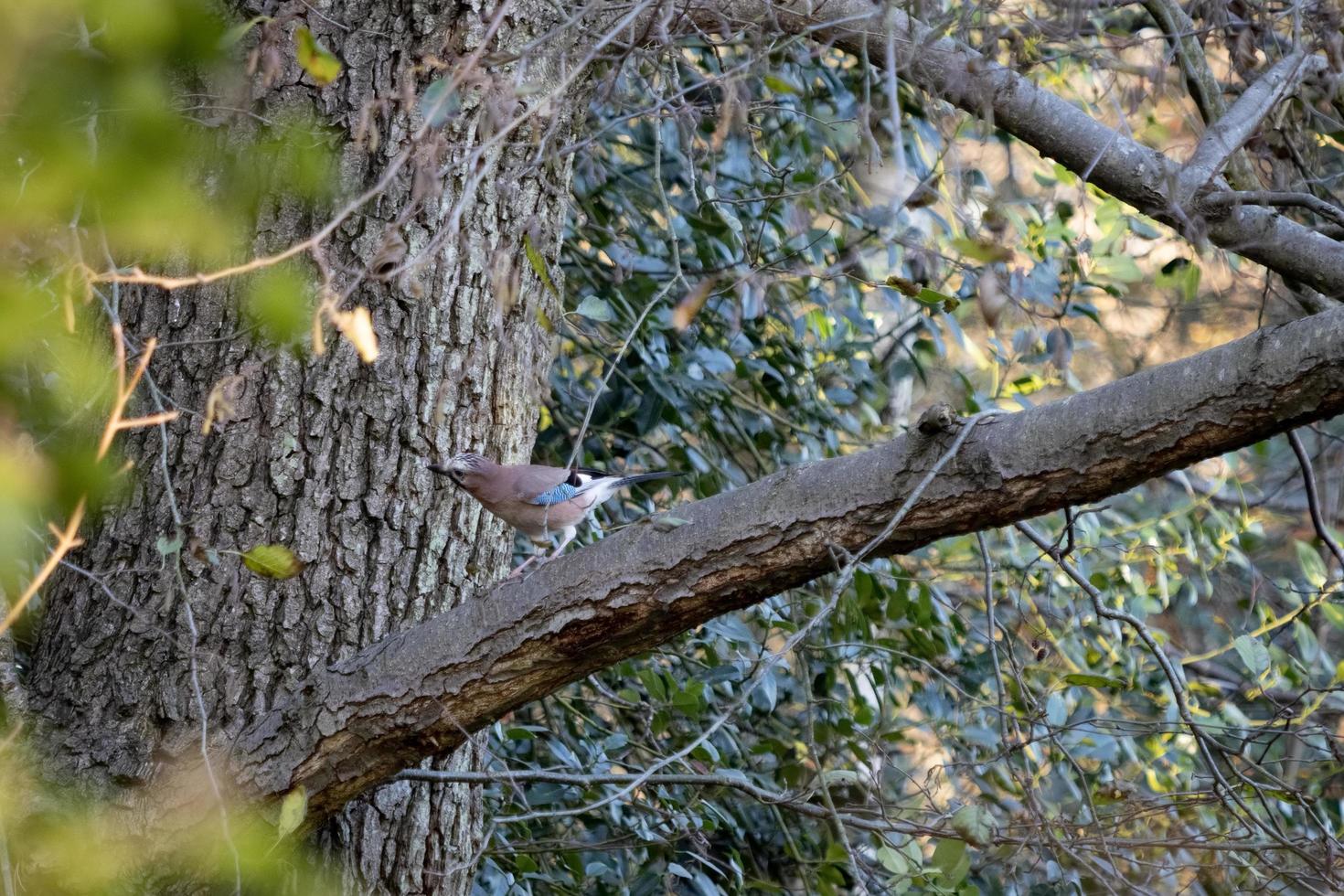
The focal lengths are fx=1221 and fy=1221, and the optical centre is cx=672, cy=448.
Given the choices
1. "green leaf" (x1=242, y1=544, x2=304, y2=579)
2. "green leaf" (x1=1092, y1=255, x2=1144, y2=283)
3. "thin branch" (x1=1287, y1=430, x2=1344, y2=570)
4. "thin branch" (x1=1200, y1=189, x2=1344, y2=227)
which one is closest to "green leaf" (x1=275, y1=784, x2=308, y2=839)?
"green leaf" (x1=242, y1=544, x2=304, y2=579)

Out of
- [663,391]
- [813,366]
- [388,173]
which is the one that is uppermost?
[813,366]

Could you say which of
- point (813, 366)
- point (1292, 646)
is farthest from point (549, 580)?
point (1292, 646)

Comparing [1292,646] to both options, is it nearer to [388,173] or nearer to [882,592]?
[882,592]

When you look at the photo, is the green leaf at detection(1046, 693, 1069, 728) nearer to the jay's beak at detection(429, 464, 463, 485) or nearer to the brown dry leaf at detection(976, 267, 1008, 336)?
the jay's beak at detection(429, 464, 463, 485)

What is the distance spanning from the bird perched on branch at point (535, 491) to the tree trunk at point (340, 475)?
54 millimetres

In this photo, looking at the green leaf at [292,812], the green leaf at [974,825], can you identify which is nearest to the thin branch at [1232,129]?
the green leaf at [974,825]

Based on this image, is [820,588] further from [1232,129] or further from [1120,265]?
[1232,129]

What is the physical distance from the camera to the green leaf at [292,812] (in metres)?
2.37

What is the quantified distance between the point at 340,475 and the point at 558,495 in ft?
2.67

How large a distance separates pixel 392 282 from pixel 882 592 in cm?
201

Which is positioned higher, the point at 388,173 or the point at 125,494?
the point at 388,173

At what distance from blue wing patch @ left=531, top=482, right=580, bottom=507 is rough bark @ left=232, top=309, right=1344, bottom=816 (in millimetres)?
937

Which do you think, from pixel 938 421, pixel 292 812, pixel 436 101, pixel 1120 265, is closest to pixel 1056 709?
pixel 1120 265

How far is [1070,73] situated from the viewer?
15.3ft
